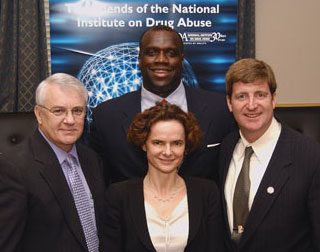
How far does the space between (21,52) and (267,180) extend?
111 inches

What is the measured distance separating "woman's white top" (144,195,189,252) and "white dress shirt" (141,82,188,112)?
0.76m

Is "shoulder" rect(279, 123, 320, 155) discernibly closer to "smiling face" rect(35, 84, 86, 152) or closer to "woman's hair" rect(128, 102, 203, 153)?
"woman's hair" rect(128, 102, 203, 153)

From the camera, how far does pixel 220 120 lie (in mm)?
2355

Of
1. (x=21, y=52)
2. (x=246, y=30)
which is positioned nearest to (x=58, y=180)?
(x=21, y=52)

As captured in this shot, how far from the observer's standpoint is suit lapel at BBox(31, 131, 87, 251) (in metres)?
1.74

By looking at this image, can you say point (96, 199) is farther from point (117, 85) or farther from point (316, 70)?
point (316, 70)

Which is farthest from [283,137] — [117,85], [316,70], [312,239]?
[316,70]

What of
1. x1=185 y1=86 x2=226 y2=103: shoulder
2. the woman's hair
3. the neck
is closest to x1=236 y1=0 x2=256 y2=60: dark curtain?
x1=185 y1=86 x2=226 y2=103: shoulder

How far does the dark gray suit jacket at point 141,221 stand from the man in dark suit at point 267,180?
4.7 inches

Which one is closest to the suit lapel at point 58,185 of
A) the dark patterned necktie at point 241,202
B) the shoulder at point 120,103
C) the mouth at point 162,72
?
the shoulder at point 120,103

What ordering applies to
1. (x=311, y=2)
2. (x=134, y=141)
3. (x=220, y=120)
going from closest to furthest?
(x=134, y=141), (x=220, y=120), (x=311, y=2)

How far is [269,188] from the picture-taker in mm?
1766

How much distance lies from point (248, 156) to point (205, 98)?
23.5 inches

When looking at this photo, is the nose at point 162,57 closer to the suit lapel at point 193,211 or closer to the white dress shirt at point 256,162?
the white dress shirt at point 256,162
